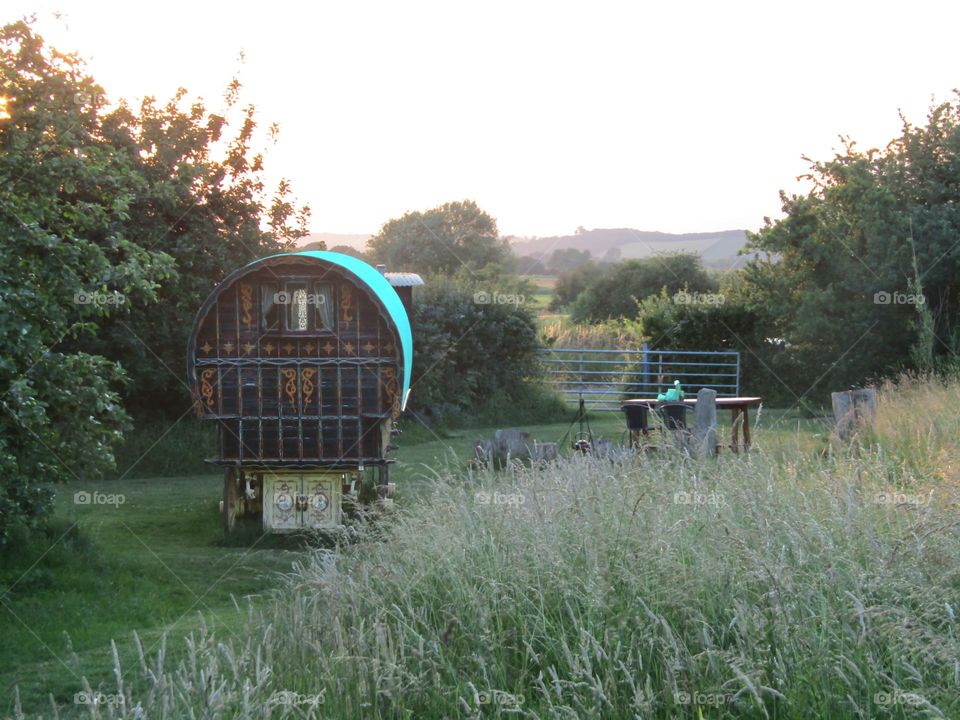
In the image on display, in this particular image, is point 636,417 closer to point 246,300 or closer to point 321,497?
point 321,497

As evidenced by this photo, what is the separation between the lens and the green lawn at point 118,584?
25.7 feet

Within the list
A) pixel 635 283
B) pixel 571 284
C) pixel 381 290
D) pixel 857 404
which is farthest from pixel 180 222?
pixel 571 284

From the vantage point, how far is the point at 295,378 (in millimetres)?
13109

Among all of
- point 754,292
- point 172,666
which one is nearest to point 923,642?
point 172,666

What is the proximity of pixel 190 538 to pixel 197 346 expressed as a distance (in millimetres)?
2298

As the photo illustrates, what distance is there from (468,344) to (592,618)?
2055cm

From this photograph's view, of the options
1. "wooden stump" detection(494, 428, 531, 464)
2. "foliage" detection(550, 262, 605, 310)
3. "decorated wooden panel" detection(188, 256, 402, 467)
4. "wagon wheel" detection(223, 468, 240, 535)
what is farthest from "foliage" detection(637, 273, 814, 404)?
"foliage" detection(550, 262, 605, 310)

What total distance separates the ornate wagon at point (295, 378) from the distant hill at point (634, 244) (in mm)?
31685

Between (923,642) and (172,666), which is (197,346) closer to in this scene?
(172,666)

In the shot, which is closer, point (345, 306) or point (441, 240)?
point (345, 306)

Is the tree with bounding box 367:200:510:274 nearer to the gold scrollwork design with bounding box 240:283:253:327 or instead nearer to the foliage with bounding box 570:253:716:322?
the foliage with bounding box 570:253:716:322

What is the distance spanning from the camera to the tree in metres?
59.5

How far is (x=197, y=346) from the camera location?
13.1 metres

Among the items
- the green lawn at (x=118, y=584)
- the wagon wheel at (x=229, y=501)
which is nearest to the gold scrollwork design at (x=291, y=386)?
the wagon wheel at (x=229, y=501)
